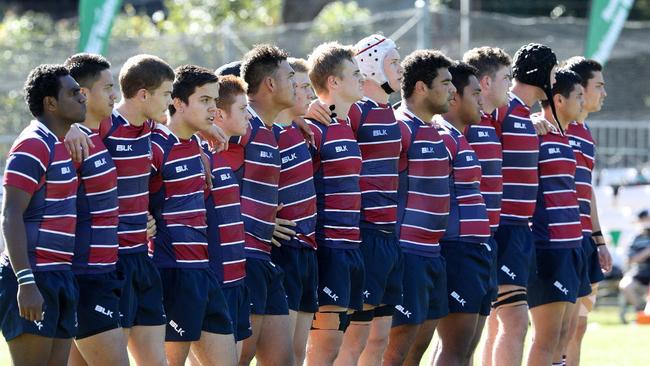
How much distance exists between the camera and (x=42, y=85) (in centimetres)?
644

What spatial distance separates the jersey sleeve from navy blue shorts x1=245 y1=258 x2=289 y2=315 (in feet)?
4.65

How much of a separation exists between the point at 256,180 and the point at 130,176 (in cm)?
76

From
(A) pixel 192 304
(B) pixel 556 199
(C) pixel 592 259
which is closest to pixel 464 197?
(B) pixel 556 199

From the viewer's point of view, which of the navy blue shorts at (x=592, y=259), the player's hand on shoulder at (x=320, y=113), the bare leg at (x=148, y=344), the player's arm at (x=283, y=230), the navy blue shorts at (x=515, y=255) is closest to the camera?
the bare leg at (x=148, y=344)

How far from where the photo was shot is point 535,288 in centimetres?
908

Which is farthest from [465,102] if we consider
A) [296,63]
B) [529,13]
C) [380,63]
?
[529,13]

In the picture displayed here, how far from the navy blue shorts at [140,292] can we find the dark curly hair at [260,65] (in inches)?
49.8

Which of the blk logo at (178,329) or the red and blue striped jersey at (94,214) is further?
the blk logo at (178,329)

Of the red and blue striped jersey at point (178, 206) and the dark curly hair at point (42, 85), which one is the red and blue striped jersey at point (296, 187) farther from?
the dark curly hair at point (42, 85)

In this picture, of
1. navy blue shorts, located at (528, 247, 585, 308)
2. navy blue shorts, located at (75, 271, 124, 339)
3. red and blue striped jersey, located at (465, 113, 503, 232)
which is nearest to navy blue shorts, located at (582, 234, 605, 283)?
navy blue shorts, located at (528, 247, 585, 308)

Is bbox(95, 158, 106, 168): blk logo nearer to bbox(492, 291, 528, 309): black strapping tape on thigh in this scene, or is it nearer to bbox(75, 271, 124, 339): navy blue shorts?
bbox(75, 271, 124, 339): navy blue shorts

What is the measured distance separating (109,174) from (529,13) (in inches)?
768

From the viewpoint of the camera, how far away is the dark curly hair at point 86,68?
673 cm

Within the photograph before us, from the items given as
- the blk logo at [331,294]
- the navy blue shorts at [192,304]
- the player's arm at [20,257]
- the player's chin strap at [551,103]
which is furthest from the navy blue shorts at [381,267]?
the player's arm at [20,257]
